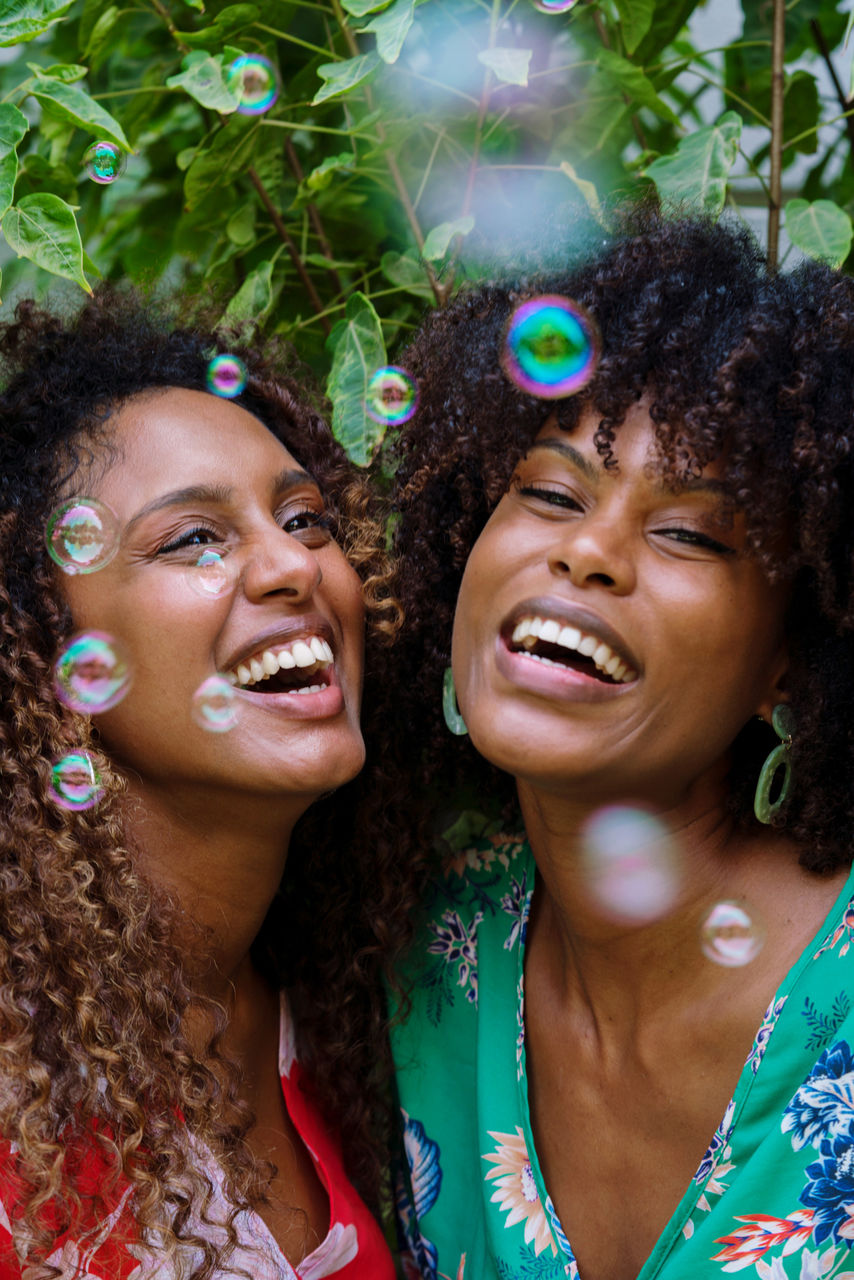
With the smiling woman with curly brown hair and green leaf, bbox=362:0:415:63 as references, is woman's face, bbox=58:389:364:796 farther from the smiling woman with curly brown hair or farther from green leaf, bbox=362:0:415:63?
green leaf, bbox=362:0:415:63

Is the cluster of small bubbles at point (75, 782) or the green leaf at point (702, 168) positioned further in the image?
the green leaf at point (702, 168)

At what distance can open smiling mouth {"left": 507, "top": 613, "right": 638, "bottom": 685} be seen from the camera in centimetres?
159

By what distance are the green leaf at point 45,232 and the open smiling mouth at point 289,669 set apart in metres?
0.59

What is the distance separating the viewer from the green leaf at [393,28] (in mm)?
1704

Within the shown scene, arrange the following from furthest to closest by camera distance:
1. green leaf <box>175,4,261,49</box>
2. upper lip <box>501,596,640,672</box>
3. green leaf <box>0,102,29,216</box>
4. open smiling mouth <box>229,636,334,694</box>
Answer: green leaf <box>175,4,261,49</box>
open smiling mouth <box>229,636,334,694</box>
green leaf <box>0,102,29,216</box>
upper lip <box>501,596,640,672</box>

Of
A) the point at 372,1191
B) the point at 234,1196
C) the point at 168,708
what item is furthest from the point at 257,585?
the point at 372,1191

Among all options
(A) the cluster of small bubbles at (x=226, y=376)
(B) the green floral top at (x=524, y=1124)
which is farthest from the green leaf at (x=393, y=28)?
(B) the green floral top at (x=524, y=1124)

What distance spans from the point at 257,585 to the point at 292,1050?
90 centimetres

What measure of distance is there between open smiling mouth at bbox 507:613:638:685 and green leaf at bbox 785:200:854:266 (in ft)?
2.66

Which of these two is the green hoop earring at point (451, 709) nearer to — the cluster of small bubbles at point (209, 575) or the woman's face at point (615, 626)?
the woman's face at point (615, 626)

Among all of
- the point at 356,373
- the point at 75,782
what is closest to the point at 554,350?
the point at 356,373

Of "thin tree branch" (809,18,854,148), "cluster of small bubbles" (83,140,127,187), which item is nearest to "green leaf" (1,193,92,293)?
"cluster of small bubbles" (83,140,127,187)

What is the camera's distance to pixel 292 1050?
2.18m

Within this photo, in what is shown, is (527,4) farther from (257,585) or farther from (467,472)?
(257,585)
